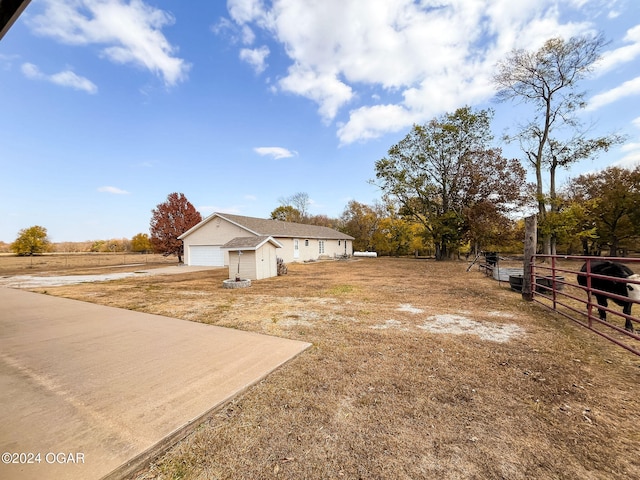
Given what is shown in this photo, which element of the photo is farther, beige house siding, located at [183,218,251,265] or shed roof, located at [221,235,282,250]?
beige house siding, located at [183,218,251,265]

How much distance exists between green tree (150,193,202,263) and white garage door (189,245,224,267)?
11.9 ft

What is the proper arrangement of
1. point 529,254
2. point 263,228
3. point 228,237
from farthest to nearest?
point 263,228
point 228,237
point 529,254

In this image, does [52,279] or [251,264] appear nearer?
[251,264]

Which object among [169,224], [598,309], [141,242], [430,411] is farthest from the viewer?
[141,242]

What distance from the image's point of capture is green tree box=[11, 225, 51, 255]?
41.7 metres

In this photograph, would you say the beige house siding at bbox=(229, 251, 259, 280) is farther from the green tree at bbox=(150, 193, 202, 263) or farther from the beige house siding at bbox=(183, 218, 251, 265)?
the green tree at bbox=(150, 193, 202, 263)

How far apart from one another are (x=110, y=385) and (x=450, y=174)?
27.6m

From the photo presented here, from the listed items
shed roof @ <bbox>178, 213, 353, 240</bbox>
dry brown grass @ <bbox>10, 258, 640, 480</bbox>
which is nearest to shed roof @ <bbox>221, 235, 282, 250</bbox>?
shed roof @ <bbox>178, 213, 353, 240</bbox>

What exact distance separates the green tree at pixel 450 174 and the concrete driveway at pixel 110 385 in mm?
23536

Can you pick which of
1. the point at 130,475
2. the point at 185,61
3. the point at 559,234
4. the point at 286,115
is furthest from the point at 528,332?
the point at 559,234

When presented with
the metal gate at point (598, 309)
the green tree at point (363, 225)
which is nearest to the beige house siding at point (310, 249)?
the green tree at point (363, 225)

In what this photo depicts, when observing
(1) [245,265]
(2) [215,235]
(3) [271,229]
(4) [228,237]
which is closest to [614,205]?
(3) [271,229]

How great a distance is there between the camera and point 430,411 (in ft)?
8.09

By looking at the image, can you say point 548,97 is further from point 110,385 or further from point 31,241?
point 31,241
